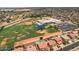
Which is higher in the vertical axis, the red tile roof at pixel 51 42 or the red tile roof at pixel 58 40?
the red tile roof at pixel 58 40

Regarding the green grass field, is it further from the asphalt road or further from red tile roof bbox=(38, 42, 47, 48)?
the asphalt road

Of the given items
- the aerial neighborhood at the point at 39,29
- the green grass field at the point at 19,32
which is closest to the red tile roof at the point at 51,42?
the aerial neighborhood at the point at 39,29

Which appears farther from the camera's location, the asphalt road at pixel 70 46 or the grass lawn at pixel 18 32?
the grass lawn at pixel 18 32

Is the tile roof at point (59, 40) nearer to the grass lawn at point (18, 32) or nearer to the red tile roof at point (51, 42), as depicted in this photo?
the red tile roof at point (51, 42)

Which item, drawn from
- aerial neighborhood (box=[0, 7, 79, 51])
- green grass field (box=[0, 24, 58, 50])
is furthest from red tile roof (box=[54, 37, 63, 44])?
green grass field (box=[0, 24, 58, 50])

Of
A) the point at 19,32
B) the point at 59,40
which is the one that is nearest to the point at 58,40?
the point at 59,40

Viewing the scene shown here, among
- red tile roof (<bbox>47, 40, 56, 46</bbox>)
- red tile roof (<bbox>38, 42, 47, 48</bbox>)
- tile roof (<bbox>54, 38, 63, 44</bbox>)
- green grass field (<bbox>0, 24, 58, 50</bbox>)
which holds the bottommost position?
red tile roof (<bbox>38, 42, 47, 48</bbox>)

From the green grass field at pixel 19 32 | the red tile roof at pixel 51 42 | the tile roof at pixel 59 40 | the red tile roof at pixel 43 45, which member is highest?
the green grass field at pixel 19 32
